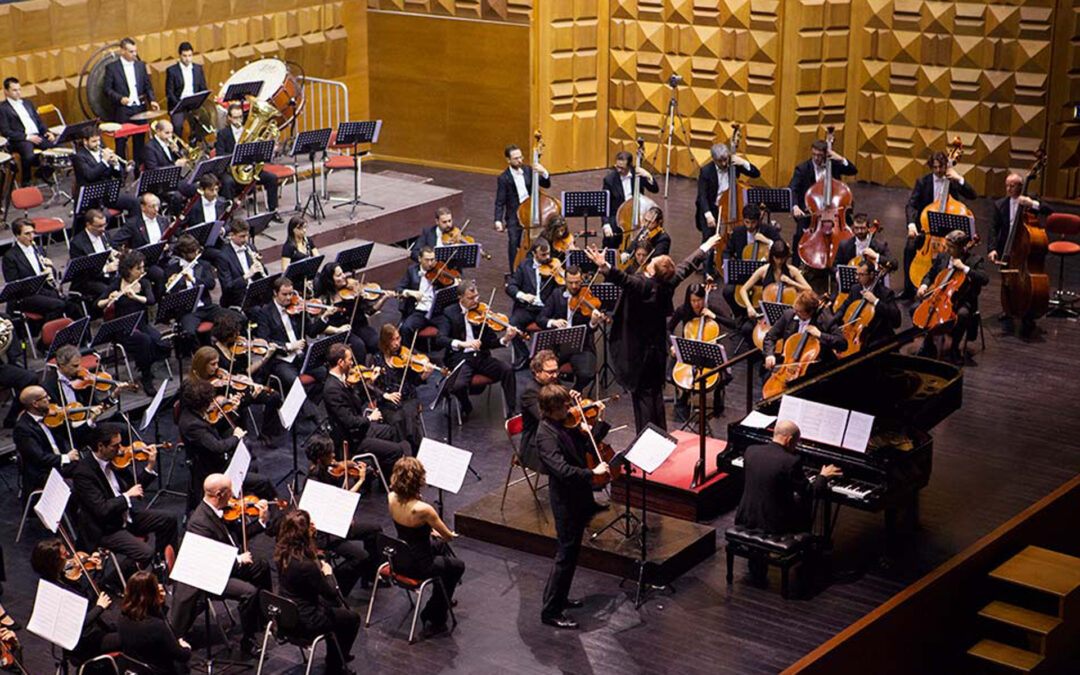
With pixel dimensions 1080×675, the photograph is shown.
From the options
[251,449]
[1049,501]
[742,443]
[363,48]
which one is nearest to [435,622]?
[742,443]

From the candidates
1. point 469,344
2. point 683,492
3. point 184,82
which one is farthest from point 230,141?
point 683,492

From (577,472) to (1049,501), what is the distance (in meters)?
3.34

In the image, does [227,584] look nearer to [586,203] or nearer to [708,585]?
[708,585]

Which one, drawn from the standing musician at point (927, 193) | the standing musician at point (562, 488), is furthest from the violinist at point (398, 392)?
the standing musician at point (927, 193)

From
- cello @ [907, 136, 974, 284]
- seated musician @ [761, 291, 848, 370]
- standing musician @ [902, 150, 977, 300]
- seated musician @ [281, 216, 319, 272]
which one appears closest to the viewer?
seated musician @ [761, 291, 848, 370]

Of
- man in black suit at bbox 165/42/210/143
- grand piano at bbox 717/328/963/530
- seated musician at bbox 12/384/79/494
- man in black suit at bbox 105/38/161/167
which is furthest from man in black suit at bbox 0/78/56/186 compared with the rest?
grand piano at bbox 717/328/963/530

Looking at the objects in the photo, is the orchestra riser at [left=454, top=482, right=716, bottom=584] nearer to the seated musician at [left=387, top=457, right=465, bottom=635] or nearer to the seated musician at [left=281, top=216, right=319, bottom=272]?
the seated musician at [left=387, top=457, right=465, bottom=635]

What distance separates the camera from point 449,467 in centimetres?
961

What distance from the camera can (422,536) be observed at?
9.17 m

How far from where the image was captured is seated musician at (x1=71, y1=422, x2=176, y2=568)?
31.6 feet

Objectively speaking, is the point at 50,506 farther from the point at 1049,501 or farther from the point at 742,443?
the point at 1049,501

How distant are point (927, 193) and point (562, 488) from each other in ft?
22.9

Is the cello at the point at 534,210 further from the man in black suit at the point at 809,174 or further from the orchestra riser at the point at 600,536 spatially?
the orchestra riser at the point at 600,536

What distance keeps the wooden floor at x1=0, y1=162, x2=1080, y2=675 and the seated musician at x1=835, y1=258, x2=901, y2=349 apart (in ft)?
3.06
